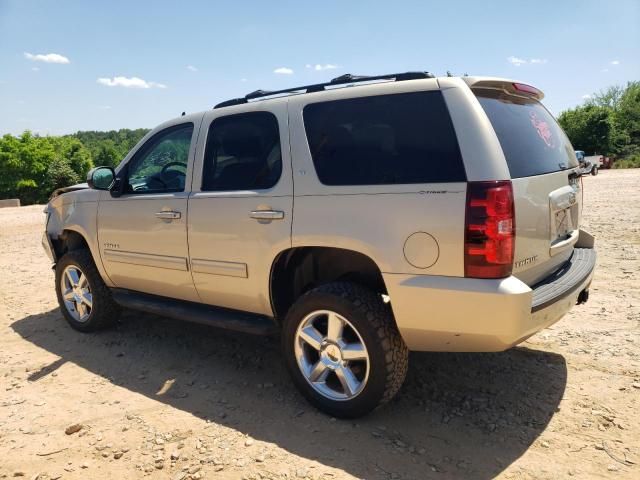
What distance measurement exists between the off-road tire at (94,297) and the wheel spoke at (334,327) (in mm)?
2713

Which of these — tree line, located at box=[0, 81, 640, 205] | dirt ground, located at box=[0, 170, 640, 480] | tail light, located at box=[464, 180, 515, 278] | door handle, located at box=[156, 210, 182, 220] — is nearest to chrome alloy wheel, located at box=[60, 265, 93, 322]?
dirt ground, located at box=[0, 170, 640, 480]

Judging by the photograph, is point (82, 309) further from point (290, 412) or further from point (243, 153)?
point (290, 412)

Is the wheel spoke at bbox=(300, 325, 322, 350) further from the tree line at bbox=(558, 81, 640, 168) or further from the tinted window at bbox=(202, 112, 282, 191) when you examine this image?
the tree line at bbox=(558, 81, 640, 168)

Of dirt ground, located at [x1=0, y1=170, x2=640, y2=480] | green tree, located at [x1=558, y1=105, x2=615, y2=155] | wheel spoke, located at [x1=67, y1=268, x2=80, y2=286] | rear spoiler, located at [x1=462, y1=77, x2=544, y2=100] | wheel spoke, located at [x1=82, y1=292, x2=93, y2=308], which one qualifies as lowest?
dirt ground, located at [x1=0, y1=170, x2=640, y2=480]

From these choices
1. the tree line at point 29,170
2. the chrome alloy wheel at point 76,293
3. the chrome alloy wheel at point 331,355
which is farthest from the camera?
the tree line at point 29,170

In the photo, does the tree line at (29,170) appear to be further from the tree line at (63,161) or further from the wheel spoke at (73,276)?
the wheel spoke at (73,276)

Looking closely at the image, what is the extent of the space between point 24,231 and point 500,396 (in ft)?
45.8

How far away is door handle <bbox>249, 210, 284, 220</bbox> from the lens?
3119 mm

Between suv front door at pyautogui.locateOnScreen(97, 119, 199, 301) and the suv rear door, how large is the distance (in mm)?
2291

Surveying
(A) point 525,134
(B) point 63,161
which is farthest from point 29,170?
(A) point 525,134

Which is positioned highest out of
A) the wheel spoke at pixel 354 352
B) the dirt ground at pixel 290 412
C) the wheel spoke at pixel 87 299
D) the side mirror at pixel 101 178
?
the side mirror at pixel 101 178

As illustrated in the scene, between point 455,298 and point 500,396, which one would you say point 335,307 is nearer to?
point 455,298

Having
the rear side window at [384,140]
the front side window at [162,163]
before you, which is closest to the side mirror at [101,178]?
the front side window at [162,163]

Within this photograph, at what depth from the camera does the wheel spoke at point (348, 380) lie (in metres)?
2.96
